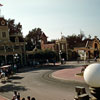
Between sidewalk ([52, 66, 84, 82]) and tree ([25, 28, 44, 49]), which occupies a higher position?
tree ([25, 28, 44, 49])

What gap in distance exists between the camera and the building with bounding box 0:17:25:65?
4772 centimetres

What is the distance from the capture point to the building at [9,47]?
47719 millimetres

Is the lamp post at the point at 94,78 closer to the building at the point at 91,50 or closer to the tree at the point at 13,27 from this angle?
the building at the point at 91,50

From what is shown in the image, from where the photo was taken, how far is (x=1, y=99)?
56.7 ft

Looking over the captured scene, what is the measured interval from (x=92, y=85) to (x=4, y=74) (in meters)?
24.4

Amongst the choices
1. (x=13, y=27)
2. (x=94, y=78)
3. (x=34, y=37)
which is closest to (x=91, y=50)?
(x=13, y=27)

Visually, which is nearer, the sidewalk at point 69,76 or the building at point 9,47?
the sidewalk at point 69,76

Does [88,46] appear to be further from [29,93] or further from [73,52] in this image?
[29,93]

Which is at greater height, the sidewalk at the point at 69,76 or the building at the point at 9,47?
the building at the point at 9,47

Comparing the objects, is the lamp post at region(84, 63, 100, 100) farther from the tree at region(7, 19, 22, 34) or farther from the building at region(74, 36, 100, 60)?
the tree at region(7, 19, 22, 34)

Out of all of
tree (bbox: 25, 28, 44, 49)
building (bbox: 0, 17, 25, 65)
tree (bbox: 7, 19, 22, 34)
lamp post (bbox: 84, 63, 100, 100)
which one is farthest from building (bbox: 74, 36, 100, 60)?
lamp post (bbox: 84, 63, 100, 100)

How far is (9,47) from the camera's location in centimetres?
4922

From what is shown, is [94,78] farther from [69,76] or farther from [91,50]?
[91,50]

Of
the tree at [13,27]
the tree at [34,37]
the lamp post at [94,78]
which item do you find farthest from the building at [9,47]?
the lamp post at [94,78]
